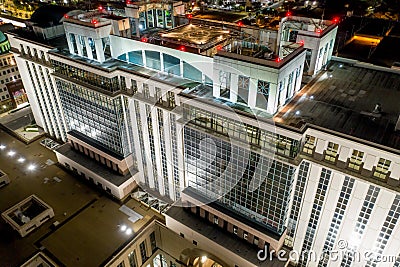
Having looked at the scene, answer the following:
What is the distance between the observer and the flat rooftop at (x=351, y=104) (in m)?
48.3

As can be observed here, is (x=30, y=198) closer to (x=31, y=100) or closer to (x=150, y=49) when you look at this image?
(x=31, y=100)

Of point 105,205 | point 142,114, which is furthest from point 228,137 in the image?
point 105,205

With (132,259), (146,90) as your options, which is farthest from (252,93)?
(132,259)

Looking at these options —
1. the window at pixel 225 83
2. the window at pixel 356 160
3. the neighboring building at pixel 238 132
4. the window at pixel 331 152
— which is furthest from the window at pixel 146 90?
the window at pixel 356 160

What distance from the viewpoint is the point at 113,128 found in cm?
7338

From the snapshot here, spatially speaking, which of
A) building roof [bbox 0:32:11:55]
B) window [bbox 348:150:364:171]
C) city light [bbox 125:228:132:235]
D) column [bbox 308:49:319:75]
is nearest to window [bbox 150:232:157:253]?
city light [bbox 125:228:132:235]

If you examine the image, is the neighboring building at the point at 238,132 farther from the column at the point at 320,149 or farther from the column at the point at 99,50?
the column at the point at 99,50

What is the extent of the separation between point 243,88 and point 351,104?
60.5 ft

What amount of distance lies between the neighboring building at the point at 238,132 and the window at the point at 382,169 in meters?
0.13

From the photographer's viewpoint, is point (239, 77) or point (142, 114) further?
point (142, 114)

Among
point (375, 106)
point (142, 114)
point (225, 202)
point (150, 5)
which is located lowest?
point (225, 202)

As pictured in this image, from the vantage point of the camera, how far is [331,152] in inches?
1902

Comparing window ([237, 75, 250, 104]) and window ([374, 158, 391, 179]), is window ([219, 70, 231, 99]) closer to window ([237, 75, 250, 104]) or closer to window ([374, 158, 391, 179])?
window ([237, 75, 250, 104])

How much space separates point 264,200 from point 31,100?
246ft
